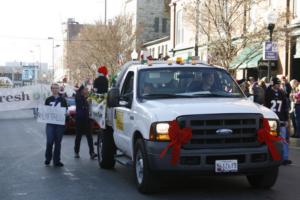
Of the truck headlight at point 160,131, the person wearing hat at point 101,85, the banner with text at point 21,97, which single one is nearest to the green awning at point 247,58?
the banner with text at point 21,97

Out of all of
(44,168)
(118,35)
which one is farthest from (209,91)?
(118,35)

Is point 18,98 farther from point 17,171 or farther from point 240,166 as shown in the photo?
point 240,166

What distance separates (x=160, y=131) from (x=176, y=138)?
299 millimetres

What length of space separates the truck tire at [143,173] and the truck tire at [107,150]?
96.3 inches

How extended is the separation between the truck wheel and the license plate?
0.81m

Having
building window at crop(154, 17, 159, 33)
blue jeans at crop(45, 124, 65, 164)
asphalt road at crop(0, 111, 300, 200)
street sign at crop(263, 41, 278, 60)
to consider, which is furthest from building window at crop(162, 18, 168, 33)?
blue jeans at crop(45, 124, 65, 164)

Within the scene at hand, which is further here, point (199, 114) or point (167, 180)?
point (167, 180)

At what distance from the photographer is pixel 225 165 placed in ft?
25.6

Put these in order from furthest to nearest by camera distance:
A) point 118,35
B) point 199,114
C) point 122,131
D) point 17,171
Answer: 1. point 118,35
2. point 17,171
3. point 122,131
4. point 199,114

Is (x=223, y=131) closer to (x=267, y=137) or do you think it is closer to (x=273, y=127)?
(x=267, y=137)

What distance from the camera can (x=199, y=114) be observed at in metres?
7.77

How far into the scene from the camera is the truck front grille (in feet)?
25.5

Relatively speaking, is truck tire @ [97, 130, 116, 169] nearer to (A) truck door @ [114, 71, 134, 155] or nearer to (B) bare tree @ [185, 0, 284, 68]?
(A) truck door @ [114, 71, 134, 155]

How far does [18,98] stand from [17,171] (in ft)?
23.1
